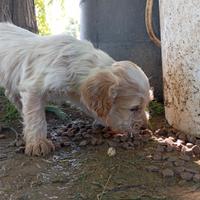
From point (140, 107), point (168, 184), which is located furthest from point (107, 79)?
point (168, 184)

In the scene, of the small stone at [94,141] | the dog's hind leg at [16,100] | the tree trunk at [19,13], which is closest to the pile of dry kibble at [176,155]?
the small stone at [94,141]

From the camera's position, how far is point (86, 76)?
425 cm

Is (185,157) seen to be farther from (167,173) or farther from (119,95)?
(119,95)

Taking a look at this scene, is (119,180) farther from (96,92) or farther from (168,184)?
(96,92)

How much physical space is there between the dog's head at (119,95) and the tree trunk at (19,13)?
101 inches

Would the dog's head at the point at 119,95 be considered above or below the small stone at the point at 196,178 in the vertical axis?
above

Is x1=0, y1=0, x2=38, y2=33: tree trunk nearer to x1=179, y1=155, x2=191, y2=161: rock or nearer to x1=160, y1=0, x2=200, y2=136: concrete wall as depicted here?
x1=160, y1=0, x2=200, y2=136: concrete wall

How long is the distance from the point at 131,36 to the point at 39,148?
261cm

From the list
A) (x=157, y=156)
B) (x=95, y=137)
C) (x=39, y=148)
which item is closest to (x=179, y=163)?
(x=157, y=156)

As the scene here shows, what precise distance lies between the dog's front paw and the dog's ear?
Answer: 0.58 m

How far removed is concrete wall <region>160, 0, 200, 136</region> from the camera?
4508 millimetres

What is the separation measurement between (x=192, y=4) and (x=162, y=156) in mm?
1474

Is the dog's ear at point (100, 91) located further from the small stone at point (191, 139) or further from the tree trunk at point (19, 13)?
the tree trunk at point (19, 13)

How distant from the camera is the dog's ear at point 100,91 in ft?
13.4
